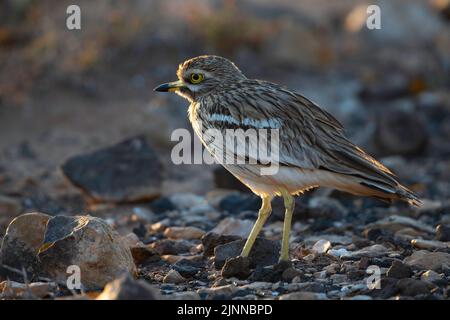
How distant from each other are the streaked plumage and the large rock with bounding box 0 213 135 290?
34.8 inches

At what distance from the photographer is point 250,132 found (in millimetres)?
5250

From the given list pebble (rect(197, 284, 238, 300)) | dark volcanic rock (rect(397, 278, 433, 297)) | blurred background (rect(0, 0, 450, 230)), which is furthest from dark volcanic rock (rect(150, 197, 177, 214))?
dark volcanic rock (rect(397, 278, 433, 297))

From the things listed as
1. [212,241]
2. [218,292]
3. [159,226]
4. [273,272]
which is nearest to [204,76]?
[212,241]

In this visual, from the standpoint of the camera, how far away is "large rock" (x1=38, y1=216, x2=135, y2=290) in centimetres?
482

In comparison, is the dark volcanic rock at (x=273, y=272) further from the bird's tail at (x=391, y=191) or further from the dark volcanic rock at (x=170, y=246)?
the dark volcanic rock at (x=170, y=246)

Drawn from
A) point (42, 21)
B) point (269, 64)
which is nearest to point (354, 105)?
point (269, 64)

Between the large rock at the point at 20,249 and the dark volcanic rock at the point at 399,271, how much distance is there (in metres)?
1.96

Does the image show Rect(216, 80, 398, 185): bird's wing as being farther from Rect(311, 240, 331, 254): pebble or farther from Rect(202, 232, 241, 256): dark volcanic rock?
Rect(202, 232, 241, 256): dark volcanic rock

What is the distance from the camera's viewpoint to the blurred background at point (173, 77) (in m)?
8.98

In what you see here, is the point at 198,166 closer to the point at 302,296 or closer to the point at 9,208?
the point at 9,208

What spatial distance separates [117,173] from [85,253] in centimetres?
297

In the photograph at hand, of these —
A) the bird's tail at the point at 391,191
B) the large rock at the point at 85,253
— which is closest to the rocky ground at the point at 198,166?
the large rock at the point at 85,253

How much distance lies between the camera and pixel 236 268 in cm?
508
